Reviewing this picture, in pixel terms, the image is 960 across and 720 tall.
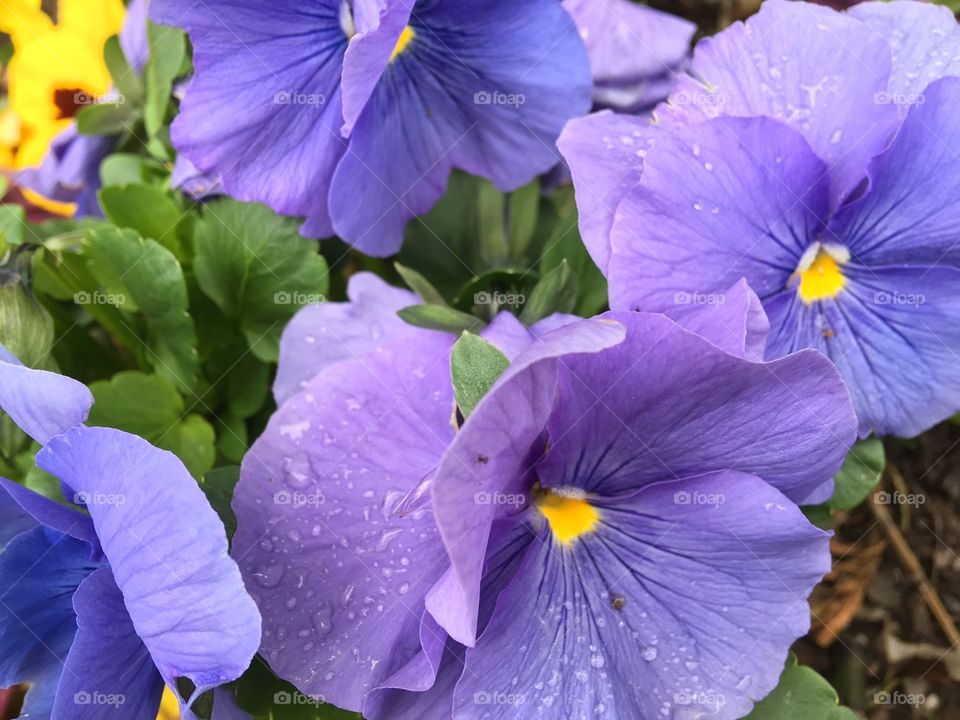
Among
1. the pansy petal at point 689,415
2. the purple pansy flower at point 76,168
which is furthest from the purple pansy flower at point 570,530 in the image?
the purple pansy flower at point 76,168

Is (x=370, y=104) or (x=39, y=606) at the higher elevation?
(x=370, y=104)

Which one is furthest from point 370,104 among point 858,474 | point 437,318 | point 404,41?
point 858,474

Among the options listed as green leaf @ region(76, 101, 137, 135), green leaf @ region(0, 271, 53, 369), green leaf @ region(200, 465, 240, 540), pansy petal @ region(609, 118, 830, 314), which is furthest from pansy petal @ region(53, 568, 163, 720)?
green leaf @ region(76, 101, 137, 135)

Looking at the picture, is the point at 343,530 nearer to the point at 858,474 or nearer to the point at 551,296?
the point at 551,296

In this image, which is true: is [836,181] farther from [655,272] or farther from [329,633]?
[329,633]

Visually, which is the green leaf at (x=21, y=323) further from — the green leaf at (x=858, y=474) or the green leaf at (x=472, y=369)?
the green leaf at (x=858, y=474)

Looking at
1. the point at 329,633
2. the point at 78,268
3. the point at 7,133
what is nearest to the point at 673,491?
the point at 329,633

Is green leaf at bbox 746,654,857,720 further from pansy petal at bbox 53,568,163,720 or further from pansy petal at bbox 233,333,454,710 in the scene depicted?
pansy petal at bbox 53,568,163,720
